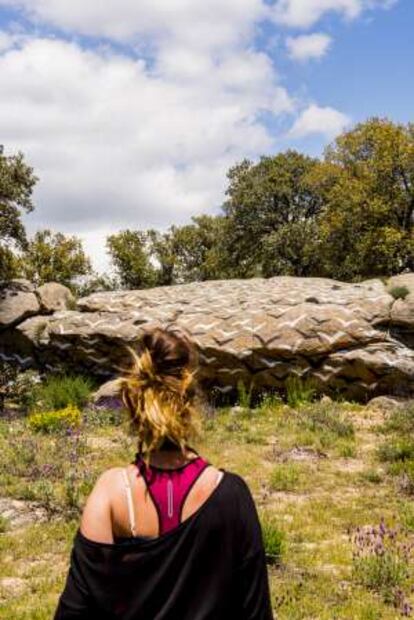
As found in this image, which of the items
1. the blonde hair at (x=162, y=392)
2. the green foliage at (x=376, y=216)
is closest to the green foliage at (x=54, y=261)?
the green foliage at (x=376, y=216)

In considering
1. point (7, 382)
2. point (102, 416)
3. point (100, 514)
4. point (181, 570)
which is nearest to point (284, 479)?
point (102, 416)

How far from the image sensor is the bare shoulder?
2.67 metres

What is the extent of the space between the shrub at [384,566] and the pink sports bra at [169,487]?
13.2ft

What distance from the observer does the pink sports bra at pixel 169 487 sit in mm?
2666

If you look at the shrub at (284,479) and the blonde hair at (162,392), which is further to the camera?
the shrub at (284,479)

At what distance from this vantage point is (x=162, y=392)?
278 cm

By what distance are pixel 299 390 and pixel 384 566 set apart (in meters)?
9.61

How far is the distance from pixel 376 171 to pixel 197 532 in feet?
117

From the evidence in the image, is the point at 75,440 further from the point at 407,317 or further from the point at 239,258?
the point at 239,258

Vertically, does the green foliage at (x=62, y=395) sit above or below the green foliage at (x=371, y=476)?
above

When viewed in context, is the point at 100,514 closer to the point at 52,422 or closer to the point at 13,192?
the point at 52,422

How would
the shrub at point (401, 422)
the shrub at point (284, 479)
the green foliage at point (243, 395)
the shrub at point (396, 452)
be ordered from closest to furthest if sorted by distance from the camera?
the shrub at point (284, 479)
the shrub at point (396, 452)
the shrub at point (401, 422)
the green foliage at point (243, 395)

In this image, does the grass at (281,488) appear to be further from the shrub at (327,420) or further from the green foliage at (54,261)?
the green foliage at (54,261)

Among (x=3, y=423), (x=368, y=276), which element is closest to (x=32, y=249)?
(x=368, y=276)
